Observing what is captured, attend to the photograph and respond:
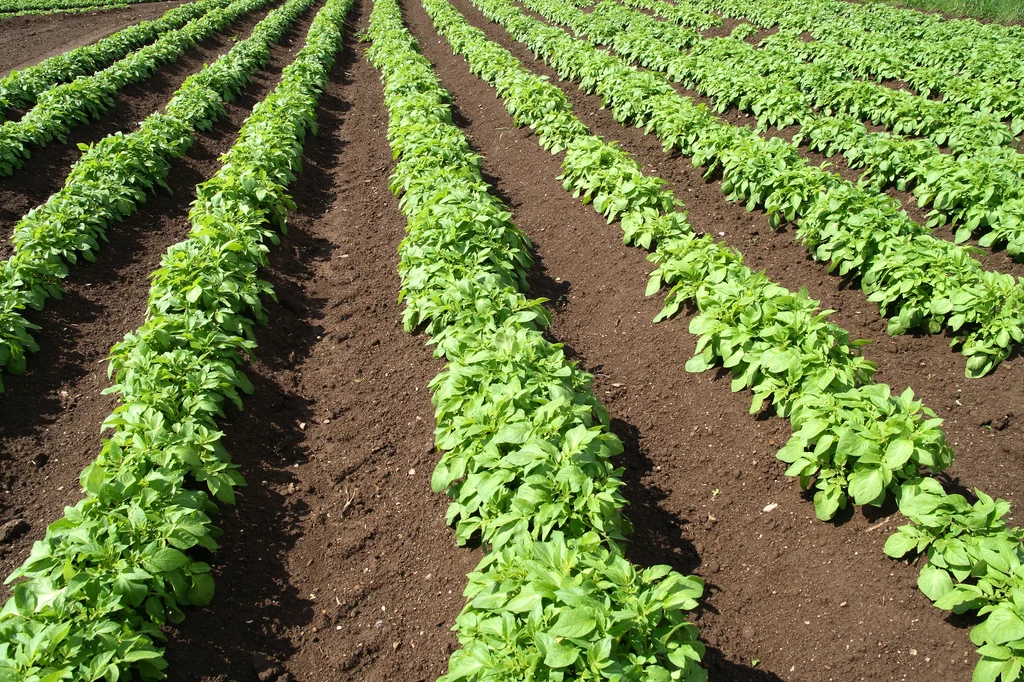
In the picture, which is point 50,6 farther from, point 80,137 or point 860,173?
point 860,173

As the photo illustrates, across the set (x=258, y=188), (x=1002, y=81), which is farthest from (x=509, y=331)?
(x=1002, y=81)

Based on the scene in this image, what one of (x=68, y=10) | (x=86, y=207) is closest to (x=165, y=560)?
(x=86, y=207)

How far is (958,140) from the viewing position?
8438 mm

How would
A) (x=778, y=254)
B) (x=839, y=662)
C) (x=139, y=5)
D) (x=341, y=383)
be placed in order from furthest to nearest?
(x=139, y=5) < (x=778, y=254) < (x=341, y=383) < (x=839, y=662)

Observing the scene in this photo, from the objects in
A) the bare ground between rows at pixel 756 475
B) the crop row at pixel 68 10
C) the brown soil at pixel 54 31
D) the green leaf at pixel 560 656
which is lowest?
the bare ground between rows at pixel 756 475

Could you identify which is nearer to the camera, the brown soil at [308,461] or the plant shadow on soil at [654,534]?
the plant shadow on soil at [654,534]

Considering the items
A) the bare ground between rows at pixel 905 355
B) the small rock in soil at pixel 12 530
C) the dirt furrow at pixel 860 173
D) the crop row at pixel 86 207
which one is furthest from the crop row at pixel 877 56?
the small rock in soil at pixel 12 530

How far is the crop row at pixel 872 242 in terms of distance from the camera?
5176mm

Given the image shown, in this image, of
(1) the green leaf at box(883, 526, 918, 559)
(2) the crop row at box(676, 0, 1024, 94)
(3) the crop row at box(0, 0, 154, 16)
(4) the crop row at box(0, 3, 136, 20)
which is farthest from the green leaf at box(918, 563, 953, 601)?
(3) the crop row at box(0, 0, 154, 16)

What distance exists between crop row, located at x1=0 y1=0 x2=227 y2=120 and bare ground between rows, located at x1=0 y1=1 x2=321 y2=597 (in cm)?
672

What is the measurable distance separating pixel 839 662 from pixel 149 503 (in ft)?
12.4

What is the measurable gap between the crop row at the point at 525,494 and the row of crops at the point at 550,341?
0.02 metres

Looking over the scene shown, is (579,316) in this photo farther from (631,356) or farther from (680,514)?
(680,514)

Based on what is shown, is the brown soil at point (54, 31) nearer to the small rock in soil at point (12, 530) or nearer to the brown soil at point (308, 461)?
the brown soil at point (308, 461)
